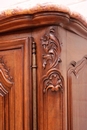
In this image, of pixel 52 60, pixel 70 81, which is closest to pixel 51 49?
pixel 52 60

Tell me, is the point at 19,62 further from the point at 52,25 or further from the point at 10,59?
the point at 52,25

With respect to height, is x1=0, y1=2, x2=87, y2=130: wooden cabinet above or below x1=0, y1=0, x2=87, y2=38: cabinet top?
below

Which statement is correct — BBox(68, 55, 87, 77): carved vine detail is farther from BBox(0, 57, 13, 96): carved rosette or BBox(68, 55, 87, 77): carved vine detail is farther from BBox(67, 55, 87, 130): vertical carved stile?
BBox(0, 57, 13, 96): carved rosette

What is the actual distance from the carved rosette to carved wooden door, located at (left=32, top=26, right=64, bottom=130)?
0.12 m

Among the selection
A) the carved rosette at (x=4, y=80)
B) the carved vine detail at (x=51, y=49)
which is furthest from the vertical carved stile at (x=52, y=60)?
the carved rosette at (x=4, y=80)

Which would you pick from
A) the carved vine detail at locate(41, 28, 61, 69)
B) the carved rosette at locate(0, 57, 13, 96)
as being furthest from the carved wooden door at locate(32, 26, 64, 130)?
the carved rosette at locate(0, 57, 13, 96)

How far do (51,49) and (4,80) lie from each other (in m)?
0.21

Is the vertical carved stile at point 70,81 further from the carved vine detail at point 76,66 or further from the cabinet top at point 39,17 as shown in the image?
the cabinet top at point 39,17

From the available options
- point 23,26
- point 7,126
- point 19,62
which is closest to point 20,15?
point 23,26

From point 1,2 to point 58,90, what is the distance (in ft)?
3.83

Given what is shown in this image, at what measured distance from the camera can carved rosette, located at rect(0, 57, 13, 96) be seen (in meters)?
0.69

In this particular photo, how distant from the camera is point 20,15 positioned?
2.10ft

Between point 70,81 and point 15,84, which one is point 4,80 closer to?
point 15,84

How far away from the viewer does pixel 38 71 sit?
647 mm
